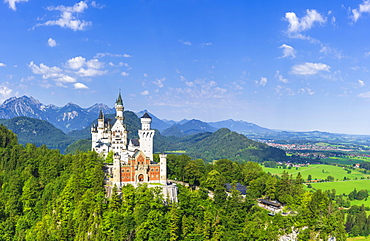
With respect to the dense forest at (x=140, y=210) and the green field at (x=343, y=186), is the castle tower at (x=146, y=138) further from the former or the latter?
the green field at (x=343, y=186)

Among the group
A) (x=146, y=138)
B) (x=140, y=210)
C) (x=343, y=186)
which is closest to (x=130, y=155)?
(x=146, y=138)

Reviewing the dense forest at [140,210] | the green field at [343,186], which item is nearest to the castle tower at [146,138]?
the dense forest at [140,210]

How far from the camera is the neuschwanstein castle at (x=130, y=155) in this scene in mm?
59531

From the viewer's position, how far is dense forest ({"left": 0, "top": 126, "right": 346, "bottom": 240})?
51906 mm

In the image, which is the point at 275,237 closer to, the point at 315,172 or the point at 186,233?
the point at 186,233

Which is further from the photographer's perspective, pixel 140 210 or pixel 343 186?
pixel 343 186

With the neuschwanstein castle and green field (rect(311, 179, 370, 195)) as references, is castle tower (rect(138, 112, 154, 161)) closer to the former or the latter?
the neuschwanstein castle

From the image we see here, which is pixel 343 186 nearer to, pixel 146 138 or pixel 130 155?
pixel 146 138

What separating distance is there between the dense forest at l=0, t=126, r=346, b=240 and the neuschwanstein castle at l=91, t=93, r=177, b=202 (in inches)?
136

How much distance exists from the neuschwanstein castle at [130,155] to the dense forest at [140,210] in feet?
11.3

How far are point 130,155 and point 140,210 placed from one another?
2172cm

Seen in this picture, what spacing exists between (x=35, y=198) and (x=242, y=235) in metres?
42.4

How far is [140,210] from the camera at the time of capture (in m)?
51.8

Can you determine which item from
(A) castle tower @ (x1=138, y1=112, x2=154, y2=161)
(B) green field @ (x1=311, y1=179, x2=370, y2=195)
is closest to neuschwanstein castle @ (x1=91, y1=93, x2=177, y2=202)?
→ (A) castle tower @ (x1=138, y1=112, x2=154, y2=161)
